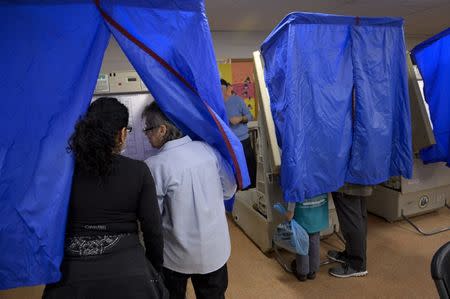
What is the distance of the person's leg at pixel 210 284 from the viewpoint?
4.73ft

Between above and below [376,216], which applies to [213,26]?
above

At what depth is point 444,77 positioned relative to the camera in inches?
99.7

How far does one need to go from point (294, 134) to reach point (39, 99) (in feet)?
4.55

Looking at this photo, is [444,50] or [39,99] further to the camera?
[444,50]

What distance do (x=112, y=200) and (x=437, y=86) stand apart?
9.36 feet

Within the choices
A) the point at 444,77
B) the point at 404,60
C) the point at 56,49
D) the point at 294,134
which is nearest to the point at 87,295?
the point at 56,49

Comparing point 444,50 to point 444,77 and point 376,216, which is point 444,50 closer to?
point 444,77

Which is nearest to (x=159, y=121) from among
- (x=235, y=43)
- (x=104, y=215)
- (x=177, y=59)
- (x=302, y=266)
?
(x=177, y=59)

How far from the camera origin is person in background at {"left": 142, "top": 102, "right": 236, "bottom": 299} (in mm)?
1306

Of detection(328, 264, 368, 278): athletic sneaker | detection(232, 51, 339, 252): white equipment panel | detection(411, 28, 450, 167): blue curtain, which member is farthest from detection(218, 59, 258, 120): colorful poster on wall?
detection(328, 264, 368, 278): athletic sneaker

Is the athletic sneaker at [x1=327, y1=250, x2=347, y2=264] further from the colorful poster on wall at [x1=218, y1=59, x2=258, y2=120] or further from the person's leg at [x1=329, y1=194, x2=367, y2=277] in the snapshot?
the colorful poster on wall at [x1=218, y1=59, x2=258, y2=120]

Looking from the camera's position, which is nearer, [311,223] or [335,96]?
[335,96]

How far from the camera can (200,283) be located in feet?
4.80

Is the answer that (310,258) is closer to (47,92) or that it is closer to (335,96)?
(335,96)
